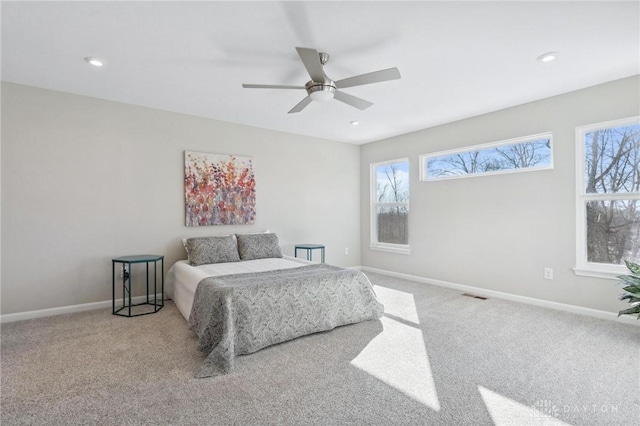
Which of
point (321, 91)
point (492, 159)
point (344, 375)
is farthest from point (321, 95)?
point (492, 159)

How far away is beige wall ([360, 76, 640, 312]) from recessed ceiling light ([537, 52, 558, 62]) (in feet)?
3.59

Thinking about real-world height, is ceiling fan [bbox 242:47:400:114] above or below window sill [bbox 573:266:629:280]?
above

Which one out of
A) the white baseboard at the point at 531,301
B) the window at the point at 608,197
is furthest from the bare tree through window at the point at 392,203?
the window at the point at 608,197

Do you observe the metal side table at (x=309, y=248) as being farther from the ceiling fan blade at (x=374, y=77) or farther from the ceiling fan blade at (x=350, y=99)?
the ceiling fan blade at (x=374, y=77)

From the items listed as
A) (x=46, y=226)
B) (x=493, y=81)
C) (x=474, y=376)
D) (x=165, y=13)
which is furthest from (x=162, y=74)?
(x=474, y=376)

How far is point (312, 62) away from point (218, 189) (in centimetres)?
271

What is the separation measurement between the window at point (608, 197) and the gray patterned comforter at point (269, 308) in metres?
2.44

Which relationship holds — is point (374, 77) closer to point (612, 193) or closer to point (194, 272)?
point (194, 272)

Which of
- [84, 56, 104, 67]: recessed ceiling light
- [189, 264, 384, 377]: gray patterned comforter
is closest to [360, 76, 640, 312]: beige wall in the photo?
[189, 264, 384, 377]: gray patterned comforter

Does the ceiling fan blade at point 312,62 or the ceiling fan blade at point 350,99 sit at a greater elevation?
the ceiling fan blade at point 312,62

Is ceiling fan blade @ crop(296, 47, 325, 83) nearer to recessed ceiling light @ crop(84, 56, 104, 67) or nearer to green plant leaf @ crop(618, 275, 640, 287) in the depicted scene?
recessed ceiling light @ crop(84, 56, 104, 67)

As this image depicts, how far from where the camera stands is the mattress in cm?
320

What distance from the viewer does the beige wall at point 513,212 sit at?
133 inches

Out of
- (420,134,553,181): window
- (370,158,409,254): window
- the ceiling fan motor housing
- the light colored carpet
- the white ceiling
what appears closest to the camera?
A: the light colored carpet
